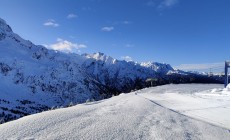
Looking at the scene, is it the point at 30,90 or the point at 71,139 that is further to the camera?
the point at 30,90

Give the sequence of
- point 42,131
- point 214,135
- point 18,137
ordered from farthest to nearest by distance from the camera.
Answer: point 214,135 → point 42,131 → point 18,137

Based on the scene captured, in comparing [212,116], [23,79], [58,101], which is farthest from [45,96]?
[212,116]

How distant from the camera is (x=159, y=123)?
8.52m

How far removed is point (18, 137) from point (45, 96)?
172m

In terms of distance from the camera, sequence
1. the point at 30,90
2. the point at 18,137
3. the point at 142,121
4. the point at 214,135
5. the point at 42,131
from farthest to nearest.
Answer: the point at 30,90
the point at 142,121
the point at 214,135
the point at 42,131
the point at 18,137

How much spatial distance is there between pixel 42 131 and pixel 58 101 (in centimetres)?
16813

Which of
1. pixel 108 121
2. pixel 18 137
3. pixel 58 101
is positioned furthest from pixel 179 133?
pixel 58 101

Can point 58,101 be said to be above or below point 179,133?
below

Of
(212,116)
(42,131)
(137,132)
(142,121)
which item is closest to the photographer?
(42,131)

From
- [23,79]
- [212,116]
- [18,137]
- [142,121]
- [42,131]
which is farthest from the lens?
[23,79]

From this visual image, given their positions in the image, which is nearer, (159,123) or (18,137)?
(18,137)

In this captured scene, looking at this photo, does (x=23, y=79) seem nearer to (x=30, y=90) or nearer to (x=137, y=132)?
(x=30, y=90)

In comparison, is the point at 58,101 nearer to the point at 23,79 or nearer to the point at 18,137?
the point at 23,79

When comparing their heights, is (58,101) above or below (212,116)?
below
